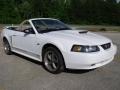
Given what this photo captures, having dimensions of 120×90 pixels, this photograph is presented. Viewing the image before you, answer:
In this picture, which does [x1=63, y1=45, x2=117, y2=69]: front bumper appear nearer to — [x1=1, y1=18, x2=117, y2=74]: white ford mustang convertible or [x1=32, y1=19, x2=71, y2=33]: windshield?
[x1=1, y1=18, x2=117, y2=74]: white ford mustang convertible

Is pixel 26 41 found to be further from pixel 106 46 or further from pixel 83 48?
pixel 106 46

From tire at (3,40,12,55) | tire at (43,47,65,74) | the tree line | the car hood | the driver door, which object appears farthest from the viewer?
the tree line

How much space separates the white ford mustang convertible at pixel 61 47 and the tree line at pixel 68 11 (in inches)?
1443

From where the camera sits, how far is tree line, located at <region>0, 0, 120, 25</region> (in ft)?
140

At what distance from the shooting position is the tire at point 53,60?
5562mm

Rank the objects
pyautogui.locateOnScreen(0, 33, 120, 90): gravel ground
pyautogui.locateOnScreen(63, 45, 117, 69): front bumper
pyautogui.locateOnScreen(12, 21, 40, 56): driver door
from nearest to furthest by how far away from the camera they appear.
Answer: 1. pyautogui.locateOnScreen(0, 33, 120, 90): gravel ground
2. pyautogui.locateOnScreen(63, 45, 117, 69): front bumper
3. pyautogui.locateOnScreen(12, 21, 40, 56): driver door

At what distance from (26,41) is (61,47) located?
62.2 inches

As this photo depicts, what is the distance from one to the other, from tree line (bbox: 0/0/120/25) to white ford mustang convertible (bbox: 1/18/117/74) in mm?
36641

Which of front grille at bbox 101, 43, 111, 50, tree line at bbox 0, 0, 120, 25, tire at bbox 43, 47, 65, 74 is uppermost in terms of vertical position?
front grille at bbox 101, 43, 111, 50

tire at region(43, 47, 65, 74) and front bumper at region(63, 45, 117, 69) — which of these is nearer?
front bumper at region(63, 45, 117, 69)

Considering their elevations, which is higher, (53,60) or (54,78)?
(53,60)

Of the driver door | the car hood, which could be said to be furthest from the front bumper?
the driver door

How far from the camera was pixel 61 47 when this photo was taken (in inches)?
213

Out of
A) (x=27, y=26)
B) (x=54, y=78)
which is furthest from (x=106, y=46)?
→ (x=27, y=26)
